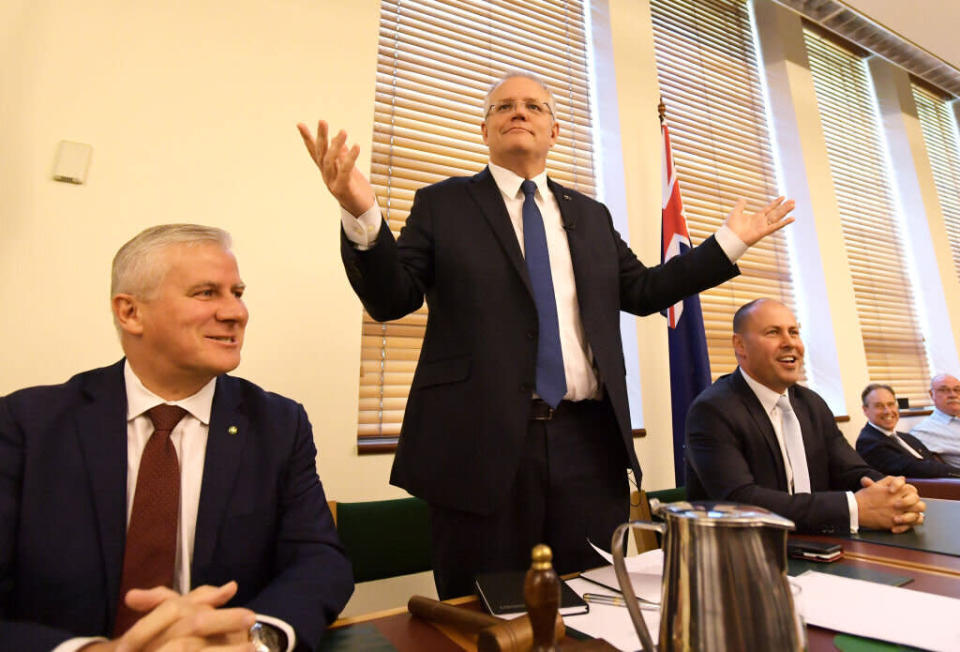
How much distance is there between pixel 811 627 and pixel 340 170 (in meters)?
1.09

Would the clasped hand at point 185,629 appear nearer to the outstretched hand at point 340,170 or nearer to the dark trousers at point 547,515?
the dark trousers at point 547,515

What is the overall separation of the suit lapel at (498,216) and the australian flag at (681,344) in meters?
1.70

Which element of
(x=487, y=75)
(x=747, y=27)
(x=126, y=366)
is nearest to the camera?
(x=126, y=366)

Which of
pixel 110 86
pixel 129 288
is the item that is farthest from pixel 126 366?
pixel 110 86

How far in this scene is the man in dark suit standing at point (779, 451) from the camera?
4.09 feet

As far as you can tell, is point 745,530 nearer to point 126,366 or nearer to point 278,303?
point 126,366

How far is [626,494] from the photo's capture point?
4.34 feet

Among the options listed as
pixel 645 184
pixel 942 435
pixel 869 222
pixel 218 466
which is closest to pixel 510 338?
pixel 218 466

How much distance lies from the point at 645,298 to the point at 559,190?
409 millimetres

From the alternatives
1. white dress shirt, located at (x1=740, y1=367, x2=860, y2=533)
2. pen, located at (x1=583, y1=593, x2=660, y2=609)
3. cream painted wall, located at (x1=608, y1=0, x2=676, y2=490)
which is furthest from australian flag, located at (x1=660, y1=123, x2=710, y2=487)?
pen, located at (x1=583, y1=593, x2=660, y2=609)

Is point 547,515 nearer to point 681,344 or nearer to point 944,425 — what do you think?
point 681,344

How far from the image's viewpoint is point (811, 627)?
26.6 inches

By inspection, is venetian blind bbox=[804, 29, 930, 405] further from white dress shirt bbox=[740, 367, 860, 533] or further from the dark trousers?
the dark trousers

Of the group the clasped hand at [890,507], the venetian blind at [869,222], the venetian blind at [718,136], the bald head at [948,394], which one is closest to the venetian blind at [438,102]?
the venetian blind at [718,136]
